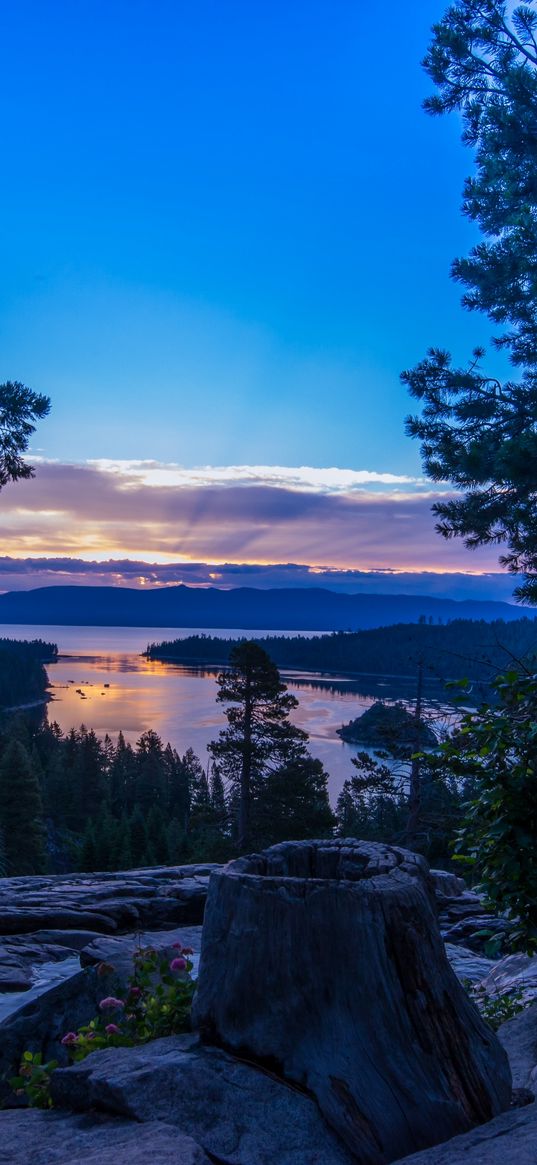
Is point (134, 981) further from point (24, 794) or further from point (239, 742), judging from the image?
point (24, 794)

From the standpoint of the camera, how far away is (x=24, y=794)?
35312 mm

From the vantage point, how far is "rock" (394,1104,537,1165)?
98.9 inches

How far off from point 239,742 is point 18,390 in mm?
15131

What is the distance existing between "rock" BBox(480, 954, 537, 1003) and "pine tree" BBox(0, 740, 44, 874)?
30562mm

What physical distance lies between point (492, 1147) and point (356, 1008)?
0.67 meters

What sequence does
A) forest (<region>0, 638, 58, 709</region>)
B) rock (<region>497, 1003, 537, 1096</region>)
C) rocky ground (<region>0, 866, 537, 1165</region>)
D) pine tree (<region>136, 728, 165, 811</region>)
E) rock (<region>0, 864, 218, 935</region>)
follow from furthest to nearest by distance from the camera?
forest (<region>0, 638, 58, 709</region>), pine tree (<region>136, 728, 165, 811</region>), rock (<region>0, 864, 218, 935</region>), rock (<region>497, 1003, 537, 1096</region>), rocky ground (<region>0, 866, 537, 1165</region>)

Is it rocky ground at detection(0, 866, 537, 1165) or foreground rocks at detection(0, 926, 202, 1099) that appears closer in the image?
rocky ground at detection(0, 866, 537, 1165)

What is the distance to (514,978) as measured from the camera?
633cm

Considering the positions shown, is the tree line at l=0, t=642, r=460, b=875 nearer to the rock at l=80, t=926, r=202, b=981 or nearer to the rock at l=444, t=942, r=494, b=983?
the rock at l=444, t=942, r=494, b=983

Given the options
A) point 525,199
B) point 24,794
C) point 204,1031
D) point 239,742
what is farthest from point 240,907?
point 24,794

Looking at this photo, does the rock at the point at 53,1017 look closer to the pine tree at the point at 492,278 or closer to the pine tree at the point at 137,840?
the pine tree at the point at 492,278

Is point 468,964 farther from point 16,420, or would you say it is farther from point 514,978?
point 16,420

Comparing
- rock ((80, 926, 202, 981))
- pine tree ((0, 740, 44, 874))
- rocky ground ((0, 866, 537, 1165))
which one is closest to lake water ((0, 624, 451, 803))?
pine tree ((0, 740, 44, 874))

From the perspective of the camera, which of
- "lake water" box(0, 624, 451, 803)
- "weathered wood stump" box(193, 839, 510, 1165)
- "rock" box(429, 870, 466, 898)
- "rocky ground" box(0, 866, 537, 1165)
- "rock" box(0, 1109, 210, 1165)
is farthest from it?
"lake water" box(0, 624, 451, 803)
